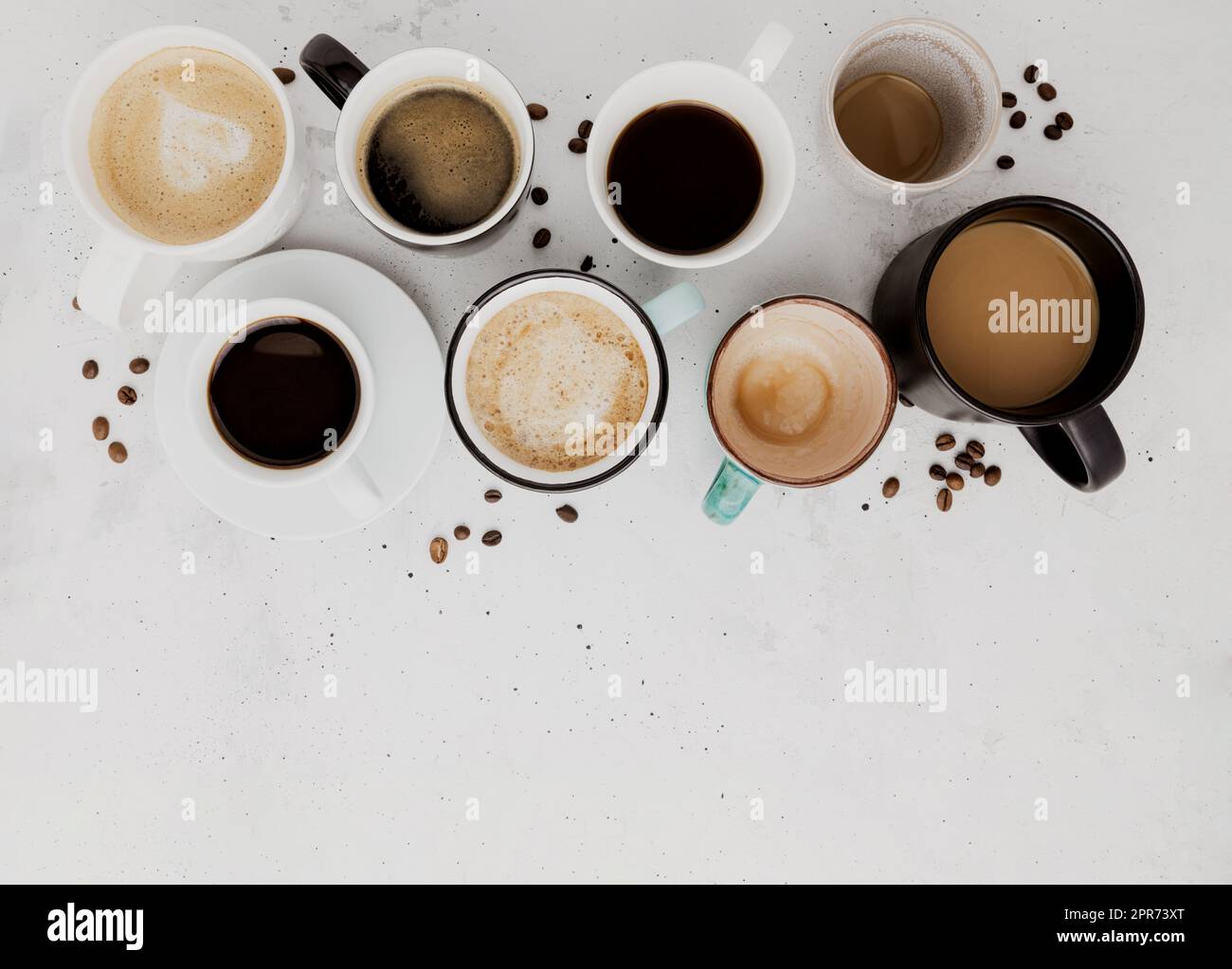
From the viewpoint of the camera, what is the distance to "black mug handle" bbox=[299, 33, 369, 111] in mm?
864

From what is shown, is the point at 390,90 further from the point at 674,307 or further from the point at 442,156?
the point at 674,307

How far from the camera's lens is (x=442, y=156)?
3.14ft

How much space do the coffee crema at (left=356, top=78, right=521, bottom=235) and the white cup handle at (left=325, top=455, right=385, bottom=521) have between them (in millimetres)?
308

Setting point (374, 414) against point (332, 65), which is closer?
point (332, 65)

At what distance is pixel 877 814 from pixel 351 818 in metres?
0.79

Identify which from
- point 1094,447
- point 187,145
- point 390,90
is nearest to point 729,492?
point 1094,447

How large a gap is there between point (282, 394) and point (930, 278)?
80cm

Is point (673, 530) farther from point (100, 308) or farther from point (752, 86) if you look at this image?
point (100, 308)

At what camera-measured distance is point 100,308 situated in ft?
3.14

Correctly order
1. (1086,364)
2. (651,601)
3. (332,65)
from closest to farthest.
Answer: (332,65), (1086,364), (651,601)

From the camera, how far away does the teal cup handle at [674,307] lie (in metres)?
0.92

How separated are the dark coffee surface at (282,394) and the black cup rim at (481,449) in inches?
5.3

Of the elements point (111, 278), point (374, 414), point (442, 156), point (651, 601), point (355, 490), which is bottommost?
point (651, 601)

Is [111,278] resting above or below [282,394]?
above
